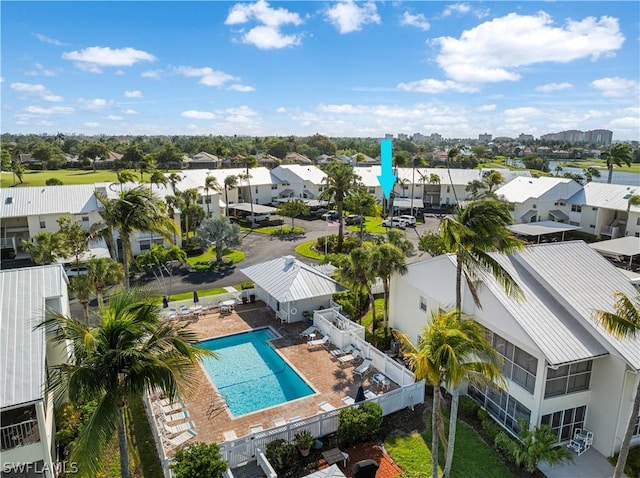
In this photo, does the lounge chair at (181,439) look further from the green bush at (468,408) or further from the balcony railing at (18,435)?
the green bush at (468,408)

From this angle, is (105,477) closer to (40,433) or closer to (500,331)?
(40,433)

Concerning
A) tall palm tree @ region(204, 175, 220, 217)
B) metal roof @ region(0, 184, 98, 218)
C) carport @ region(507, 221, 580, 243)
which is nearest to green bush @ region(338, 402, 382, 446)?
carport @ region(507, 221, 580, 243)

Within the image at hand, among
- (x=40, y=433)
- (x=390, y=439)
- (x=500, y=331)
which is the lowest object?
(x=390, y=439)

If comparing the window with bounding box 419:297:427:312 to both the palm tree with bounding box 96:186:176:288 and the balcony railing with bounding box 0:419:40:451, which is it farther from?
the balcony railing with bounding box 0:419:40:451

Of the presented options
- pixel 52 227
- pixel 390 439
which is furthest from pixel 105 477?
pixel 52 227

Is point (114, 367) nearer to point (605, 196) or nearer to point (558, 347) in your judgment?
point (558, 347)
